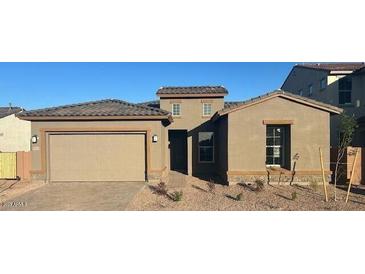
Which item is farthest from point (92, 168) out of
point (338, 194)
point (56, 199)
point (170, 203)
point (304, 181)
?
point (338, 194)

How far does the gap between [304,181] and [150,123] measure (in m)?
7.58

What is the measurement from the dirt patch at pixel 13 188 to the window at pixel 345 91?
18.0 meters

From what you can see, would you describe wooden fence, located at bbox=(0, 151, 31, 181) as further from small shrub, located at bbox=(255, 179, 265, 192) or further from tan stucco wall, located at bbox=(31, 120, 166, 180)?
small shrub, located at bbox=(255, 179, 265, 192)

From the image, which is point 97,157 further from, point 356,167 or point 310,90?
point 310,90

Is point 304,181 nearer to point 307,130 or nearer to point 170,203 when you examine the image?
point 307,130

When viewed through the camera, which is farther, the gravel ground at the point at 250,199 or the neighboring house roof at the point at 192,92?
the neighboring house roof at the point at 192,92

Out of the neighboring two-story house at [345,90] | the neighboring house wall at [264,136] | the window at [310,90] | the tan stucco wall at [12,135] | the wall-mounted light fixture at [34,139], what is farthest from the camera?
the tan stucco wall at [12,135]

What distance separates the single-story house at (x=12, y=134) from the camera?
24031 millimetres

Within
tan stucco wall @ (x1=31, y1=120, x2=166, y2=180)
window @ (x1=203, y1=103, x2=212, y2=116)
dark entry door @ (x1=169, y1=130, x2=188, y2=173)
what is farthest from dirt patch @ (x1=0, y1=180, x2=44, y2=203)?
window @ (x1=203, y1=103, x2=212, y2=116)

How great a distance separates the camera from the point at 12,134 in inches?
957

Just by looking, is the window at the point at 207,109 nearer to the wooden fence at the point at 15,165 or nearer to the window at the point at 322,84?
the window at the point at 322,84

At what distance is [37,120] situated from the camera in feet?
38.7

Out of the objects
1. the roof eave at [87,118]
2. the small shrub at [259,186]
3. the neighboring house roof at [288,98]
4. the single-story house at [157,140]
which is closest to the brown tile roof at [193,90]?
the single-story house at [157,140]

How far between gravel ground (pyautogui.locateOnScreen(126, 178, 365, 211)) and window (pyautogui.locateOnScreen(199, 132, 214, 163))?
14.2ft
